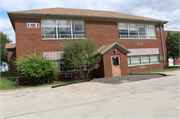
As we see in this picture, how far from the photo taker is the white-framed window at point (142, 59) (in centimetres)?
1845

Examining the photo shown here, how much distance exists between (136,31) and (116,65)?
7.36 m

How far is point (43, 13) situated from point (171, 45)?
709 inches

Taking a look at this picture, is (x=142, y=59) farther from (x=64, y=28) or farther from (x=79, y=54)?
(x=64, y=28)

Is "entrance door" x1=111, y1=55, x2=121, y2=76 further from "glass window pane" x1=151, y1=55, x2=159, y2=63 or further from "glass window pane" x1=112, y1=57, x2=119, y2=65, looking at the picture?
"glass window pane" x1=151, y1=55, x2=159, y2=63

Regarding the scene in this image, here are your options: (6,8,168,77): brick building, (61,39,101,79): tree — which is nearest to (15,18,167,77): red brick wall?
(6,8,168,77): brick building

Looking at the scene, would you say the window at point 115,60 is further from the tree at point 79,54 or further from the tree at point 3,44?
the tree at point 3,44

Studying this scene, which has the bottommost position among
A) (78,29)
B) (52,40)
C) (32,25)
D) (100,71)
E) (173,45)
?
(100,71)

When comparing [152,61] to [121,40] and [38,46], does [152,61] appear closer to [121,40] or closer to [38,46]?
[121,40]

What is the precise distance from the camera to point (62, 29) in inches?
625

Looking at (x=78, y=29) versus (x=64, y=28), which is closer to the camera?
(x=64, y=28)

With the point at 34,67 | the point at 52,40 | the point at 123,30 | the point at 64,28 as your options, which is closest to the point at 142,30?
the point at 123,30

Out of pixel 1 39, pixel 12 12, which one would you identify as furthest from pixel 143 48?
pixel 1 39

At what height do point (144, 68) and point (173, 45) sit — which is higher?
point (173, 45)

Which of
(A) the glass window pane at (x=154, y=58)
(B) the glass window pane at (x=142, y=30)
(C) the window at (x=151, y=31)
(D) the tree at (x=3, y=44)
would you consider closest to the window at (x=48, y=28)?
(B) the glass window pane at (x=142, y=30)
